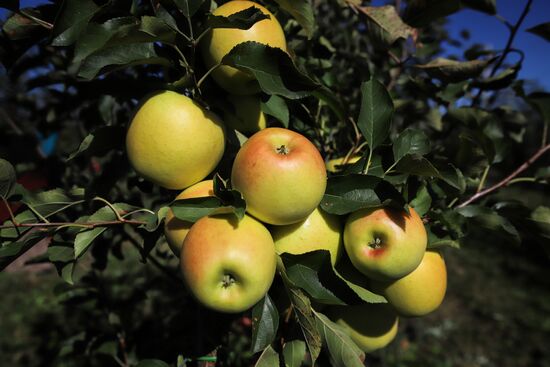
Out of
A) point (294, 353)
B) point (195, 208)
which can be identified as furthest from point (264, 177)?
point (294, 353)

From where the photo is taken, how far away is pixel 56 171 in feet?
5.94

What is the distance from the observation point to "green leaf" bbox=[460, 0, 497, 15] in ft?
4.35

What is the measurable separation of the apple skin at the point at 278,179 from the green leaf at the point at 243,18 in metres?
0.22

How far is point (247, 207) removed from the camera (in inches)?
31.5

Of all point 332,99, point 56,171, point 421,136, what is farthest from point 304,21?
point 56,171

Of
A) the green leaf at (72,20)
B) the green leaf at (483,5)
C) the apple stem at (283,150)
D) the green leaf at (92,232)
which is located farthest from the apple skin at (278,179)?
the green leaf at (483,5)

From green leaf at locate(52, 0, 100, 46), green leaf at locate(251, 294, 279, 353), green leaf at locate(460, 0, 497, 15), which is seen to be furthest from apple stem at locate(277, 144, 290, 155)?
green leaf at locate(460, 0, 497, 15)

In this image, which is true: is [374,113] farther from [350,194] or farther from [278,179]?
[278,179]

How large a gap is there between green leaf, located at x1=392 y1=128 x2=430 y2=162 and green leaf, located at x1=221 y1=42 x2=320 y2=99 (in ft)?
0.81

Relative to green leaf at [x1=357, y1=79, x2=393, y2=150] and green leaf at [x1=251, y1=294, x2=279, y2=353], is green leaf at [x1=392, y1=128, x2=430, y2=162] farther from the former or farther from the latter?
green leaf at [x1=251, y1=294, x2=279, y2=353]

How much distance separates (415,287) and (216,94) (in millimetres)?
668

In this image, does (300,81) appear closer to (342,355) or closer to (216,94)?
(216,94)

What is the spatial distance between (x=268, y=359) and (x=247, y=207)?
0.41m

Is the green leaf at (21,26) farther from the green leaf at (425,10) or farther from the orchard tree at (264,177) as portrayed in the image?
the green leaf at (425,10)
